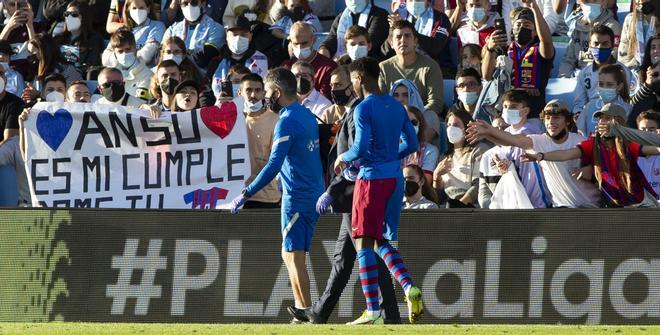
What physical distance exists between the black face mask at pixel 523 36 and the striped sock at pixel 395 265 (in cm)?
485

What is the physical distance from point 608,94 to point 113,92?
4768 mm

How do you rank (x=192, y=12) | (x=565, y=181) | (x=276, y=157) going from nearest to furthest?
(x=276, y=157) < (x=565, y=181) < (x=192, y=12)

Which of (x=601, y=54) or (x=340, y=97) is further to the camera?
(x=601, y=54)

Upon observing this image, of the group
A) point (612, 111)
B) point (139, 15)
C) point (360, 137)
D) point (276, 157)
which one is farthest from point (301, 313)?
point (139, 15)

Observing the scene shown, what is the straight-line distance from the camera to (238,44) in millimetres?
15898

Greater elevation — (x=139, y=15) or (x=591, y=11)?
(x=591, y=11)

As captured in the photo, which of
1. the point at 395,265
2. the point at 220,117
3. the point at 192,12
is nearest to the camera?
the point at 395,265

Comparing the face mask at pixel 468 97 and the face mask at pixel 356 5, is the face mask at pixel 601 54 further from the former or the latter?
the face mask at pixel 356 5

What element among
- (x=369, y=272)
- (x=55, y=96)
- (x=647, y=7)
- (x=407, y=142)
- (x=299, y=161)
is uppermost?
(x=647, y=7)

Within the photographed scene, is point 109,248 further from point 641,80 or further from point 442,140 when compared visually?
point 641,80

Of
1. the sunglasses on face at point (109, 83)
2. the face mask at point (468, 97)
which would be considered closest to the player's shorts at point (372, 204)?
the face mask at point (468, 97)

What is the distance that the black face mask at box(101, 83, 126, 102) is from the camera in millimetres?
14914

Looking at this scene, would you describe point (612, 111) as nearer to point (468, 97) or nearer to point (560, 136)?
point (560, 136)

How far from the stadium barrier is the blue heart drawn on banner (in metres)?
0.97
